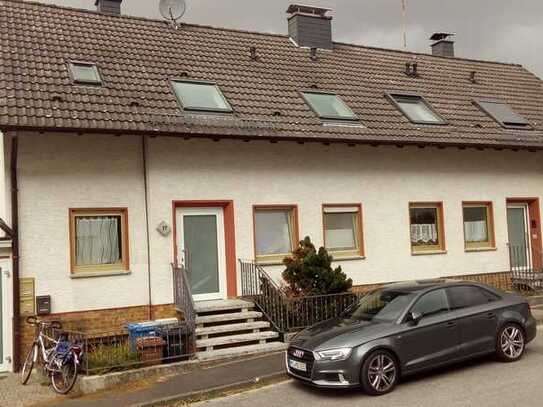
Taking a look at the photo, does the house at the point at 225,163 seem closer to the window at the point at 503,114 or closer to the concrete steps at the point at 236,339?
the window at the point at 503,114

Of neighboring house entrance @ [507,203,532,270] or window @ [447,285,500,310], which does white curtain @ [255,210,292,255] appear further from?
neighboring house entrance @ [507,203,532,270]

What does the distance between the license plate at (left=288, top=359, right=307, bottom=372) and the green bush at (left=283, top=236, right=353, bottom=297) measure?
10.8ft

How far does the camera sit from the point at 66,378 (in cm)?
933

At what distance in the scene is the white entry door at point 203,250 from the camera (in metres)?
12.6

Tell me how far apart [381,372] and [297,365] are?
1.19m

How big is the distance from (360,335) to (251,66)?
9.02 m

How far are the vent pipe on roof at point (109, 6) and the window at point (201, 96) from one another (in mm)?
4238

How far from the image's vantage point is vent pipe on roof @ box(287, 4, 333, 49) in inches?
708

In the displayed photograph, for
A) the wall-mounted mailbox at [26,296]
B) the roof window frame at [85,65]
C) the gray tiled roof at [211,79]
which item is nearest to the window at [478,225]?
the gray tiled roof at [211,79]

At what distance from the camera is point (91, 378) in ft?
30.2

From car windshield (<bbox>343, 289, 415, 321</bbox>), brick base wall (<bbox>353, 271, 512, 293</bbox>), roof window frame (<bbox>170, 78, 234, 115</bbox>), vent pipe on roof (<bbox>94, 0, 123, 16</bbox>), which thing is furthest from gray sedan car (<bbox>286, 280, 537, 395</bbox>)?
vent pipe on roof (<bbox>94, 0, 123, 16</bbox>)

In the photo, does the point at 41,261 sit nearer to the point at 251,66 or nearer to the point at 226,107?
the point at 226,107

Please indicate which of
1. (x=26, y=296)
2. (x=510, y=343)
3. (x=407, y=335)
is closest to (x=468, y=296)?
(x=510, y=343)


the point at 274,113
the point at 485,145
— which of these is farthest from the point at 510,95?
the point at 274,113
